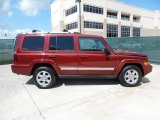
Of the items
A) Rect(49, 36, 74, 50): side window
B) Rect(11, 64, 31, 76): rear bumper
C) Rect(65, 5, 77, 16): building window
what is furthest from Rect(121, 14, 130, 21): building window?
Rect(11, 64, 31, 76): rear bumper

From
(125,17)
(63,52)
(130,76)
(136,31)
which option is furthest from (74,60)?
(136,31)

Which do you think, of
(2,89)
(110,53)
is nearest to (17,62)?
(2,89)

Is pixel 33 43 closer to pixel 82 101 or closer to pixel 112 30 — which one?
pixel 82 101

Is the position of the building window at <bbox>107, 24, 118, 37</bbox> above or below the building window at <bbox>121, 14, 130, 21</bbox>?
below

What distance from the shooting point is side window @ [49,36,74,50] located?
6.58 m

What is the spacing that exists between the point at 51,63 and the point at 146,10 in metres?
68.1

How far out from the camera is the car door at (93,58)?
6586 millimetres

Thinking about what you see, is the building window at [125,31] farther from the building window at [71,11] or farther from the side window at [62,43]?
the side window at [62,43]

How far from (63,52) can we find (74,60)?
1.54 feet

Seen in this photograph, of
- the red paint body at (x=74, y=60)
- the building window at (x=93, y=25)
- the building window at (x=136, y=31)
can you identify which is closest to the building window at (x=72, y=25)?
the building window at (x=93, y=25)

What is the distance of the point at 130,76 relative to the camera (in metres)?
6.76

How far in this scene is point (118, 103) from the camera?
5.11 meters

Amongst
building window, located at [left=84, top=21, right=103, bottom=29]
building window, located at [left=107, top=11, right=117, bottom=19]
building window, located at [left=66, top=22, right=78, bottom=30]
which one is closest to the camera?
building window, located at [left=84, top=21, right=103, bottom=29]

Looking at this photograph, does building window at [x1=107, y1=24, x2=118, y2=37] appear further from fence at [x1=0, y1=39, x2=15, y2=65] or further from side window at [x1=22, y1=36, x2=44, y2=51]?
side window at [x1=22, y1=36, x2=44, y2=51]
